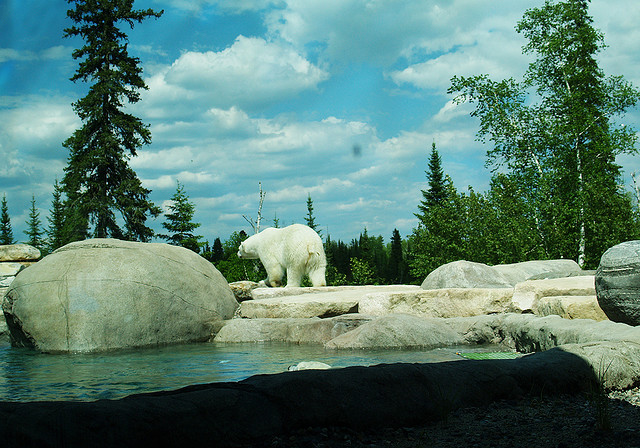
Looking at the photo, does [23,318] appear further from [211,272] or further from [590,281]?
[590,281]

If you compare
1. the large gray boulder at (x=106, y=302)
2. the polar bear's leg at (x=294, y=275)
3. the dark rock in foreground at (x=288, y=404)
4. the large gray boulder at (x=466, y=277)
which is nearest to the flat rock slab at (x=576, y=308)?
the dark rock in foreground at (x=288, y=404)

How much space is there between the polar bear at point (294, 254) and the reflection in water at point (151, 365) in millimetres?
4331

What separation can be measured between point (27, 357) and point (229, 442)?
21.9ft

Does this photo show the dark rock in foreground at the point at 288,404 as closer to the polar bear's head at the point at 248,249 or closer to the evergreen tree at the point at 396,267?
the polar bear's head at the point at 248,249

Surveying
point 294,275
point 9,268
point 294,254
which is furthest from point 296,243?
point 9,268

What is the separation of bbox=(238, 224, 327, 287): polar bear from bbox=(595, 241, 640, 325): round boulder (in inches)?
290

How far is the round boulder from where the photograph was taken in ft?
20.2

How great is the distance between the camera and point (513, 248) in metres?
19.5

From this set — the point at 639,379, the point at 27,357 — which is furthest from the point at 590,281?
the point at 27,357

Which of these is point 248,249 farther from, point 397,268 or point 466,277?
point 397,268

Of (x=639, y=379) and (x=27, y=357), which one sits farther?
(x=27, y=357)

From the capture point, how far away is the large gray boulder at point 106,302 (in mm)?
8727

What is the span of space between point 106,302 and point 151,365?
2.36 meters

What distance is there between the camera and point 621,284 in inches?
245
